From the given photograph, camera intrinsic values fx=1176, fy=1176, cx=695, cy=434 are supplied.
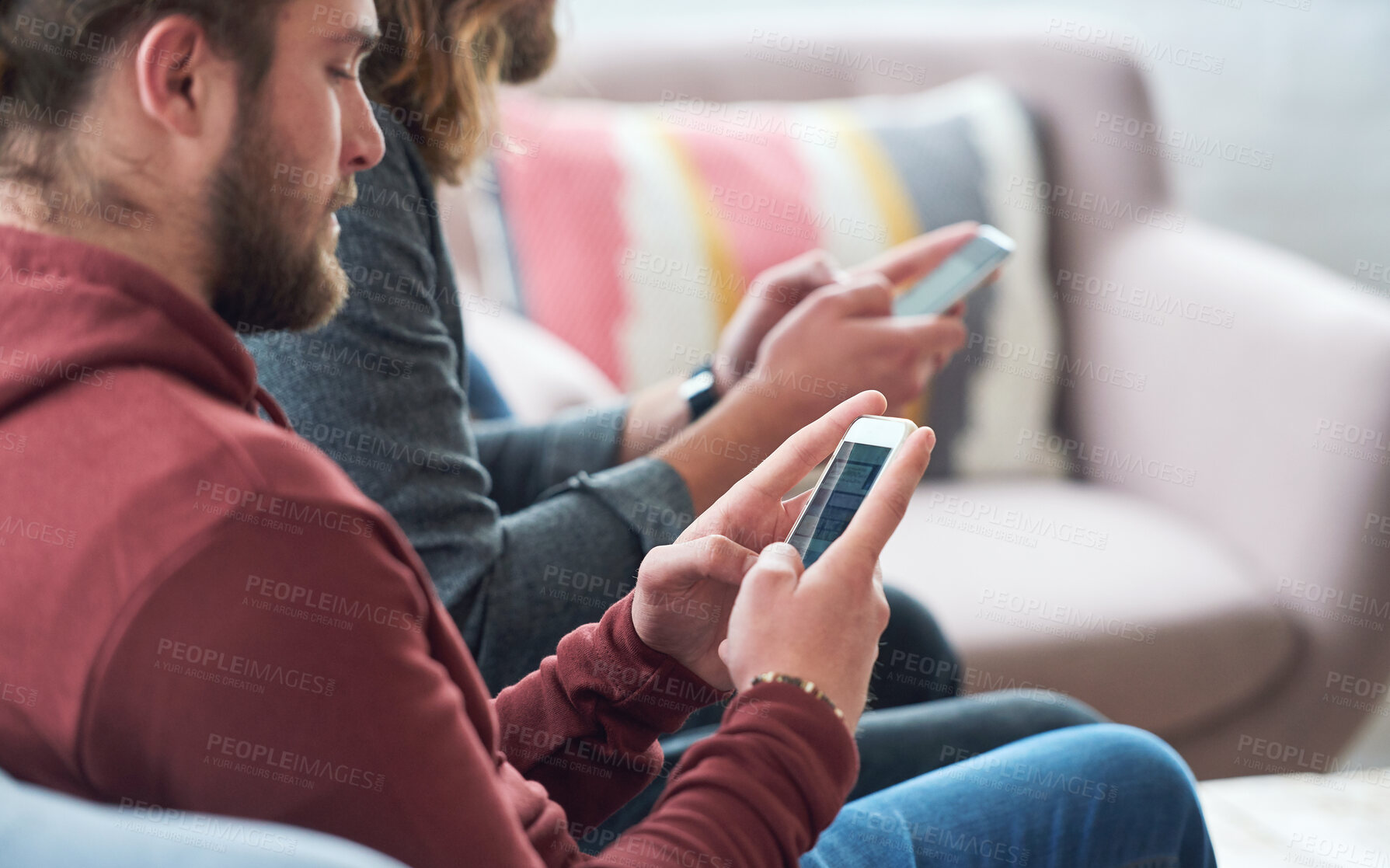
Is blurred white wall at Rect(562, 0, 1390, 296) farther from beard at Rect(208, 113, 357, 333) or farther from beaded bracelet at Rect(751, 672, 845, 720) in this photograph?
beaded bracelet at Rect(751, 672, 845, 720)

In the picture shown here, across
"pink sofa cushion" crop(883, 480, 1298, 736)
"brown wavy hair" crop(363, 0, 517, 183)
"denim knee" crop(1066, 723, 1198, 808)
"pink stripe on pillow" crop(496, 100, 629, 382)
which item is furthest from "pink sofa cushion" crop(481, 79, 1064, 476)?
"denim knee" crop(1066, 723, 1198, 808)

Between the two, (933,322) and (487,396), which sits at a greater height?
(933,322)

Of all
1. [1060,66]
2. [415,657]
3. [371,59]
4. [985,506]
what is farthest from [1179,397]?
[415,657]

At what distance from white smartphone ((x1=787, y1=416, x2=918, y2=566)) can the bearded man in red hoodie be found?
1 centimetres

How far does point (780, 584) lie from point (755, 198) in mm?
1028

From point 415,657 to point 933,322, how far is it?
0.60 meters

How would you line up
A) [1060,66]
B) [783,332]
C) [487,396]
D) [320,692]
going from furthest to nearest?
[1060,66] → [487,396] → [783,332] → [320,692]

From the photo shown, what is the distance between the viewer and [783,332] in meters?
0.89

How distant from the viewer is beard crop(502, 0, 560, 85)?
37.1 inches

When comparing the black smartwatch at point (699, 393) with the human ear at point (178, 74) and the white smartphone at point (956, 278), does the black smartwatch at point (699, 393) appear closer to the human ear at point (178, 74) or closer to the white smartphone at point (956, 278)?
the white smartphone at point (956, 278)

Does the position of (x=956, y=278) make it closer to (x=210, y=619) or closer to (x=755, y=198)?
(x=755, y=198)

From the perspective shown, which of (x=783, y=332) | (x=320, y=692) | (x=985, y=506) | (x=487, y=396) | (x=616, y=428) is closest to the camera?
(x=320, y=692)

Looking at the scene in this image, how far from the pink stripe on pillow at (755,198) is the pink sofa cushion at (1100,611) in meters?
0.37

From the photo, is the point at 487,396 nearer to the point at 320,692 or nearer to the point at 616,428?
the point at 616,428
